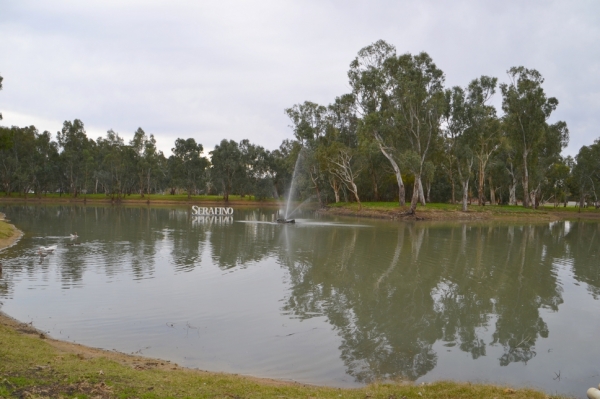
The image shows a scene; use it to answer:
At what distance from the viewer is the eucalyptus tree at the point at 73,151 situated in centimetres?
9453

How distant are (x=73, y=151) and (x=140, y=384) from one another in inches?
3944

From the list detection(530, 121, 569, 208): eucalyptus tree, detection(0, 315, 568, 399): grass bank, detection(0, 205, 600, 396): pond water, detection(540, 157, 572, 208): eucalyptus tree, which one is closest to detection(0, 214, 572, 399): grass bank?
detection(0, 315, 568, 399): grass bank

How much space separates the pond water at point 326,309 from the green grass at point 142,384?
1.05 m

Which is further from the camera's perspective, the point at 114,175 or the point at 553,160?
the point at 114,175

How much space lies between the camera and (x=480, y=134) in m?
58.1

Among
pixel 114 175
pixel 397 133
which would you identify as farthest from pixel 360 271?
pixel 114 175

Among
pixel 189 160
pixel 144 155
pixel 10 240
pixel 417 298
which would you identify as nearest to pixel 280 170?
pixel 189 160

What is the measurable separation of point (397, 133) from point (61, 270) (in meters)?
48.9

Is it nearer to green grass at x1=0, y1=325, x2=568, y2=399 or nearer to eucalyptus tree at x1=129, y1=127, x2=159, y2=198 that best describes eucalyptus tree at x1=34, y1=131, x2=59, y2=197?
eucalyptus tree at x1=129, y1=127, x2=159, y2=198

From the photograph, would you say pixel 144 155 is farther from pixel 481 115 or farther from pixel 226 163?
pixel 481 115

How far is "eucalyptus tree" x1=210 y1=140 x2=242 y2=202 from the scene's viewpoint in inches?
Answer: 3762

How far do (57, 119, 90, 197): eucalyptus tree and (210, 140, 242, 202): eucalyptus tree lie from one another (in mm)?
27620

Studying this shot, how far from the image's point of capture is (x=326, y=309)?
13430 millimetres

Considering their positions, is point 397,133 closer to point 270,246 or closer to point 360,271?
point 270,246
